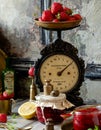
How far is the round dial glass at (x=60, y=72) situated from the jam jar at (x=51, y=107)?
148 mm

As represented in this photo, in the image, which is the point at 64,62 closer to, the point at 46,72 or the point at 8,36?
the point at 46,72

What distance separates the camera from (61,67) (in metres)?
2.11

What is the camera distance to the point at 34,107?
2074 mm

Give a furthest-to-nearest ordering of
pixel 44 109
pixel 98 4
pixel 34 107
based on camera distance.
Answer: pixel 98 4 < pixel 34 107 < pixel 44 109

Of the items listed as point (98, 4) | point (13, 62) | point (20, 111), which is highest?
point (98, 4)

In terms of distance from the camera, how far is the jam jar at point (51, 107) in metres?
1.94

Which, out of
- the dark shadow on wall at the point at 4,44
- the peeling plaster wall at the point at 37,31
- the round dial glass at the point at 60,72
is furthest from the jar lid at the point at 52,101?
the dark shadow on wall at the point at 4,44

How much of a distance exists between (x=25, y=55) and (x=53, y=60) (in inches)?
21.1

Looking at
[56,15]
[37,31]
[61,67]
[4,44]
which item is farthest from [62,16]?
[4,44]

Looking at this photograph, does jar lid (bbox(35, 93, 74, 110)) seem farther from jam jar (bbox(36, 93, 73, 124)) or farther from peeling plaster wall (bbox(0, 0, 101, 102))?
peeling plaster wall (bbox(0, 0, 101, 102))

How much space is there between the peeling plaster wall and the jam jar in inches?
20.2

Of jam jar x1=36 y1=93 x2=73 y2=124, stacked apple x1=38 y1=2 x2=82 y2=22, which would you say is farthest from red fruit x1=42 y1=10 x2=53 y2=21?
jam jar x1=36 y1=93 x2=73 y2=124

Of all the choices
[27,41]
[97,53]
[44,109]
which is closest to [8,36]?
[27,41]

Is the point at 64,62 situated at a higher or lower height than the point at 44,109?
higher
